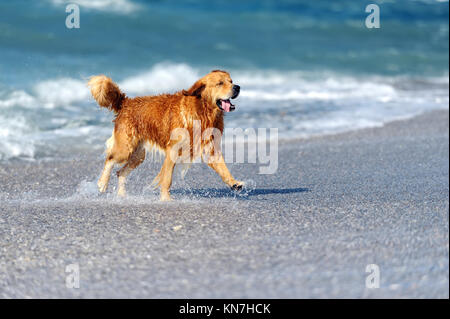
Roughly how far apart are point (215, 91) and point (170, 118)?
1.50 ft

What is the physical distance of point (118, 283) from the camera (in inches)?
148

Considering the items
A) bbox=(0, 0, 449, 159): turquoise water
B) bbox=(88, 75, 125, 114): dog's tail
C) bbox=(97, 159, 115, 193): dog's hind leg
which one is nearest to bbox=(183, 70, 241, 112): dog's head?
bbox=(88, 75, 125, 114): dog's tail

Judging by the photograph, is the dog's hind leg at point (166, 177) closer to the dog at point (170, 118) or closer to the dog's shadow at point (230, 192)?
the dog at point (170, 118)

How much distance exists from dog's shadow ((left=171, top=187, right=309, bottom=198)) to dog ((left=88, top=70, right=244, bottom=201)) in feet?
1.14

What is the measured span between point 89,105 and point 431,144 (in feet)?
21.4

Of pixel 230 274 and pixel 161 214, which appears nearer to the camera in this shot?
pixel 230 274

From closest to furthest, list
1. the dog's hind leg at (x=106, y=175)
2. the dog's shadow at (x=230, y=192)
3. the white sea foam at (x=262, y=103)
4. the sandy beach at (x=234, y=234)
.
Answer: the sandy beach at (x=234, y=234) < the dog's shadow at (x=230, y=192) < the dog's hind leg at (x=106, y=175) < the white sea foam at (x=262, y=103)

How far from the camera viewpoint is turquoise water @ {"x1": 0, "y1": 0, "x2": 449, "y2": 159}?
37.8ft

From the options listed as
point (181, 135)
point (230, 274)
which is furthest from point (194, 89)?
point (230, 274)

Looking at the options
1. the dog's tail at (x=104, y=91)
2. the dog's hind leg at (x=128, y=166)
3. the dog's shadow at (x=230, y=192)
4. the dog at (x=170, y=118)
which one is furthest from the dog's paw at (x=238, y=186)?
the dog's tail at (x=104, y=91)

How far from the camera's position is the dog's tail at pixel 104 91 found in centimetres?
609

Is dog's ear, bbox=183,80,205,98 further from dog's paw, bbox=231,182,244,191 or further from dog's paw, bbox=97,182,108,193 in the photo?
dog's paw, bbox=97,182,108,193

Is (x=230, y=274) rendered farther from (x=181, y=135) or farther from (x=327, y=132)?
(x=327, y=132)

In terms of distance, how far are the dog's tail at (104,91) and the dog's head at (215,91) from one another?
0.78 m
